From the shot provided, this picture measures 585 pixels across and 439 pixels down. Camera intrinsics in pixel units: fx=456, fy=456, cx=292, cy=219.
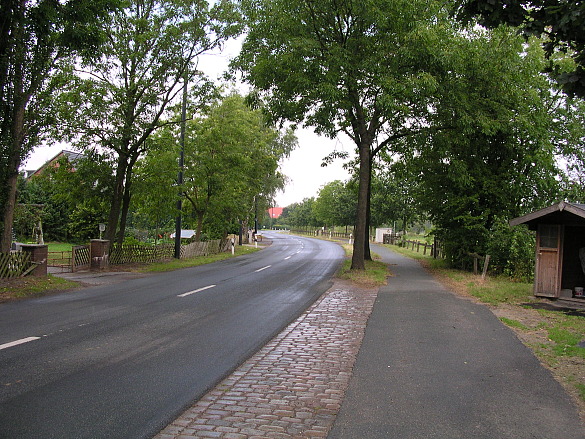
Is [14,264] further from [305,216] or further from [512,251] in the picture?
[305,216]

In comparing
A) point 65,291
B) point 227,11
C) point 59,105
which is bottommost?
point 65,291

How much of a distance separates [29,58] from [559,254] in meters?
16.9

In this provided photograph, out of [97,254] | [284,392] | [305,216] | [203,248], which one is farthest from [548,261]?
[305,216]

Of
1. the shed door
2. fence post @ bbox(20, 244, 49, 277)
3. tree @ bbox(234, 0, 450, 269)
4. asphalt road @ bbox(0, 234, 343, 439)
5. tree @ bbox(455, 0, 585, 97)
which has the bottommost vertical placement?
asphalt road @ bbox(0, 234, 343, 439)

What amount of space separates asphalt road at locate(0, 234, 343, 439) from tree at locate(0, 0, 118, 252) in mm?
5018

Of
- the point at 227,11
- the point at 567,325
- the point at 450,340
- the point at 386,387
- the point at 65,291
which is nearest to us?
the point at 386,387

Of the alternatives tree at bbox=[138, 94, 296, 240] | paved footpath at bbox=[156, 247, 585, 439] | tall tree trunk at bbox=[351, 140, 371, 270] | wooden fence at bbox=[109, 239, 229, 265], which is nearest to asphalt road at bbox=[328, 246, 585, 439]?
paved footpath at bbox=[156, 247, 585, 439]

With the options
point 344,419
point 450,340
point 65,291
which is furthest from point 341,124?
point 344,419

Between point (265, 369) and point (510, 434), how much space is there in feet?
9.67

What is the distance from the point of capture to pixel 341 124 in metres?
21.6

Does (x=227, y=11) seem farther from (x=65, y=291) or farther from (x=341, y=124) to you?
(x=65, y=291)

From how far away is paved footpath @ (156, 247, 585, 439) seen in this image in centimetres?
412

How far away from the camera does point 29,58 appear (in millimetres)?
14391

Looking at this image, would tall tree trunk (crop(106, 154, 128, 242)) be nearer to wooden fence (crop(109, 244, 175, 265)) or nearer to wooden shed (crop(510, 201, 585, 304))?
wooden fence (crop(109, 244, 175, 265))
